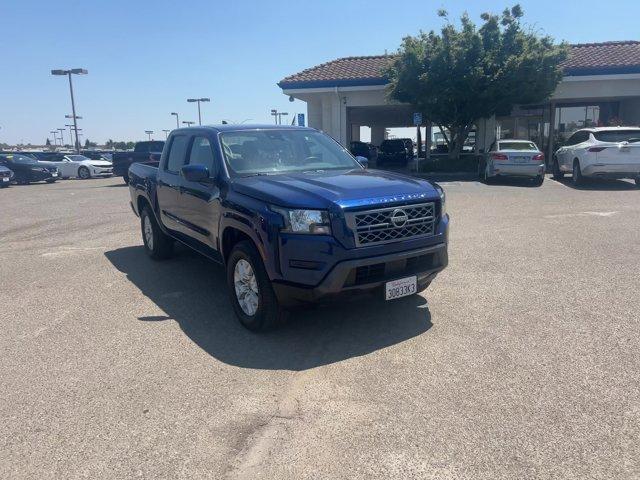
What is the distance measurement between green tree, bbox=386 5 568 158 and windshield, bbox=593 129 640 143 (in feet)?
23.6

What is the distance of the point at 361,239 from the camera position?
4281 mm

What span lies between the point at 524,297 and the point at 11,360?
189 inches

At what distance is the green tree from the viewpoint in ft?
70.3

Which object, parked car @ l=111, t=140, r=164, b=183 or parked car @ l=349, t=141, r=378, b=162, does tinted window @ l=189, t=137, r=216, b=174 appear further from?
parked car @ l=349, t=141, r=378, b=162

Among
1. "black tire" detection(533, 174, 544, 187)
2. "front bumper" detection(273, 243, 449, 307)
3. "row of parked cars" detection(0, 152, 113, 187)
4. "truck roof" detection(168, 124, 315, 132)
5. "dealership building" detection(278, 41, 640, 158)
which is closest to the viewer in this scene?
"front bumper" detection(273, 243, 449, 307)

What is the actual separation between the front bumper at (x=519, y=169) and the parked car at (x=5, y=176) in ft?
64.9

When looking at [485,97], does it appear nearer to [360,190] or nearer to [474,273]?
[474,273]

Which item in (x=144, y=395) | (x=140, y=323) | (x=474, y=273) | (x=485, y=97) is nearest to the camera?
(x=144, y=395)

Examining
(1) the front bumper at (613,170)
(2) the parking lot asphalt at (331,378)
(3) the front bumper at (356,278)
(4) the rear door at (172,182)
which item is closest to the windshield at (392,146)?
(1) the front bumper at (613,170)

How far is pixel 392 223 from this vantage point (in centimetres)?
442

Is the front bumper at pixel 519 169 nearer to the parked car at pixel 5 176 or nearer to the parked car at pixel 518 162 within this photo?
the parked car at pixel 518 162

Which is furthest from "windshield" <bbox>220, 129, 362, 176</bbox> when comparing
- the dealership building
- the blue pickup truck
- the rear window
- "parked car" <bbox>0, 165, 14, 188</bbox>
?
"parked car" <bbox>0, 165, 14, 188</bbox>

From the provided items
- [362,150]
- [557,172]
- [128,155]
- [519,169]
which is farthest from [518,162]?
[128,155]

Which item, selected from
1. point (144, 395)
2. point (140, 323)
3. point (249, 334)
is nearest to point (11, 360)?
A: point (140, 323)
